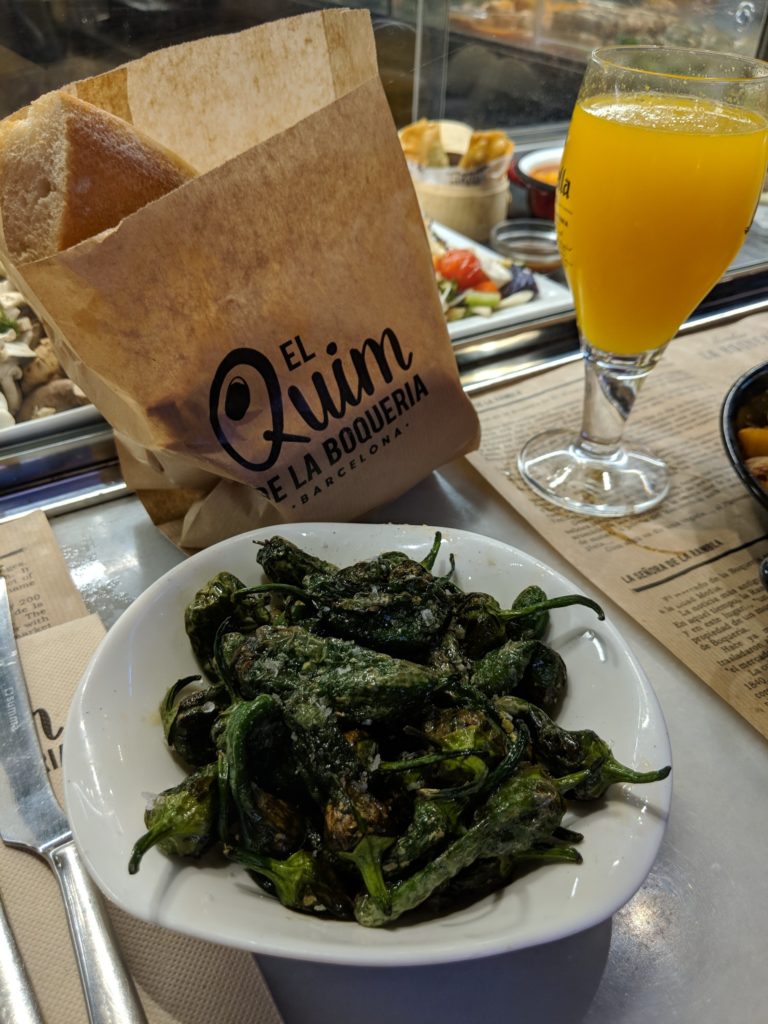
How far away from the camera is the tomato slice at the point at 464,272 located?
1.36 meters

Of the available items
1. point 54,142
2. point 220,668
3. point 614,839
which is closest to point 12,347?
point 54,142

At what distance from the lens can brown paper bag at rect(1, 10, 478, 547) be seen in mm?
660

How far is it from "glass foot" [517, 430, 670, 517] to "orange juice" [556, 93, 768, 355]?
0.19 meters

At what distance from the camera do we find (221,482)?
0.80 meters

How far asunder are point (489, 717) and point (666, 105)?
641 millimetres

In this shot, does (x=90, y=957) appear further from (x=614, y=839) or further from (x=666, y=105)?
(x=666, y=105)

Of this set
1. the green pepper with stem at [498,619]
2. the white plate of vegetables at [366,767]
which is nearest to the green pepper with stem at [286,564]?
the white plate of vegetables at [366,767]

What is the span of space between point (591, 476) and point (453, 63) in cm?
113

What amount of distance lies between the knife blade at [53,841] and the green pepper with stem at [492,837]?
0.16 meters

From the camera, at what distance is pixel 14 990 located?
481 mm

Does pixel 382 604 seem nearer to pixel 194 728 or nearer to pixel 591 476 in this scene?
pixel 194 728

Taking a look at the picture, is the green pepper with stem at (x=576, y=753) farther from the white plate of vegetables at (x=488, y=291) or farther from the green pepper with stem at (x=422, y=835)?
the white plate of vegetables at (x=488, y=291)

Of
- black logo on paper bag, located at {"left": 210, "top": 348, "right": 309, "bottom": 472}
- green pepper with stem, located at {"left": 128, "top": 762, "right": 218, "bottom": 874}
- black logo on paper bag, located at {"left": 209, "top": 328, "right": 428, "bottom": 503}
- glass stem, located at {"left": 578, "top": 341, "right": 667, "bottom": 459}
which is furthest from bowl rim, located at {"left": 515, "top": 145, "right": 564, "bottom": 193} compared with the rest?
green pepper with stem, located at {"left": 128, "top": 762, "right": 218, "bottom": 874}

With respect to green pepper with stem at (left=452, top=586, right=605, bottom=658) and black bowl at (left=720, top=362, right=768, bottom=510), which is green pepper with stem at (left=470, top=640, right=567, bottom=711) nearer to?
green pepper with stem at (left=452, top=586, right=605, bottom=658)
